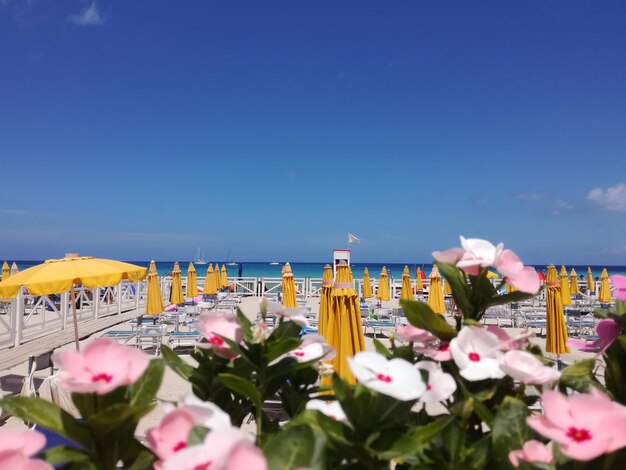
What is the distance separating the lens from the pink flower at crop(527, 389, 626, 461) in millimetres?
496

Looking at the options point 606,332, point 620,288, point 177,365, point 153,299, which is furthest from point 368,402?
point 153,299

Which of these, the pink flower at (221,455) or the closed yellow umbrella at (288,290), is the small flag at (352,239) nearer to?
the closed yellow umbrella at (288,290)

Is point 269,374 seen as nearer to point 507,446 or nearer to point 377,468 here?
point 377,468

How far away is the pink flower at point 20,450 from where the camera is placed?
0.50 metres

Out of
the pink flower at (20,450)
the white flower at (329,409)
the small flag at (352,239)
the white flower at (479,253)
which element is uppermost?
the small flag at (352,239)

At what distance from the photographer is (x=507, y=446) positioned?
2.10 feet

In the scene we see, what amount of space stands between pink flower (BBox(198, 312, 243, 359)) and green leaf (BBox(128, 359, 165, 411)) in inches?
5.2

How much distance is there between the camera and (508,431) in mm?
647

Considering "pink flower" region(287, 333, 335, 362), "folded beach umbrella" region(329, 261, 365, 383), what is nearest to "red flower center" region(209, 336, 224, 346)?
"pink flower" region(287, 333, 335, 362)

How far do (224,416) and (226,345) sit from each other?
0.67ft

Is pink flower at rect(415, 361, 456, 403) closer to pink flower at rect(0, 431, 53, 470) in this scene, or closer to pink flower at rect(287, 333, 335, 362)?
pink flower at rect(287, 333, 335, 362)

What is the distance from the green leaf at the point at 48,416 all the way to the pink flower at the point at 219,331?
0.75 ft

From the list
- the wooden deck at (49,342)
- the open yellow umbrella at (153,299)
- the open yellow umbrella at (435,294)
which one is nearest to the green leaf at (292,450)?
the wooden deck at (49,342)

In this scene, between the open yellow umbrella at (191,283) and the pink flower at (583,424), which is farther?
the open yellow umbrella at (191,283)
